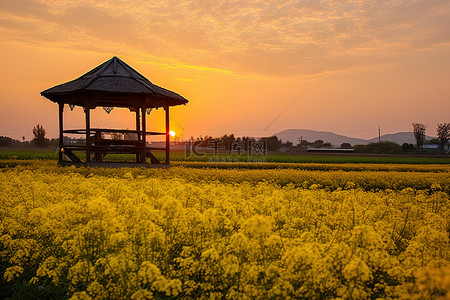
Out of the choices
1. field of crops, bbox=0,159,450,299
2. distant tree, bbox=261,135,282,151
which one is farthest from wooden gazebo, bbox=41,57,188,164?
distant tree, bbox=261,135,282,151

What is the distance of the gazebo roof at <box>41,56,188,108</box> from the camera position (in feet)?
53.8

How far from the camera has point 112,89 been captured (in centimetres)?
1616

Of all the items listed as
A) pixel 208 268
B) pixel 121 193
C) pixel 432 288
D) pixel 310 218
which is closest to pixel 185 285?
pixel 208 268

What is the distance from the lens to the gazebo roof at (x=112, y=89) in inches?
645

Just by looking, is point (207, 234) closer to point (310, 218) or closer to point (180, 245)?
point (180, 245)

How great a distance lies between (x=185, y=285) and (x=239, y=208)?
2.70 metres

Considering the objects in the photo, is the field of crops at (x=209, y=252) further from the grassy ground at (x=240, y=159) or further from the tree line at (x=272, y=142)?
the tree line at (x=272, y=142)

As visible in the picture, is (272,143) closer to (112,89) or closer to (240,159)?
(240,159)

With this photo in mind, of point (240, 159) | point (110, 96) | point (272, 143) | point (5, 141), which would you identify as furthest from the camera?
point (5, 141)

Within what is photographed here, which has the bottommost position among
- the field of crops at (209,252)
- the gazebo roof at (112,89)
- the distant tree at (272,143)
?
the field of crops at (209,252)

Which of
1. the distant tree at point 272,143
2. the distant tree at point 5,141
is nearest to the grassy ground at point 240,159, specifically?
the distant tree at point 272,143

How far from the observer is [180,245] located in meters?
5.54

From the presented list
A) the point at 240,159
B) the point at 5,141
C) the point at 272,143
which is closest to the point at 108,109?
the point at 240,159

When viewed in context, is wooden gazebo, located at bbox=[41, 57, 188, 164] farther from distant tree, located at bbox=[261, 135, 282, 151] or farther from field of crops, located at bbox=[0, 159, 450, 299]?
distant tree, located at bbox=[261, 135, 282, 151]
